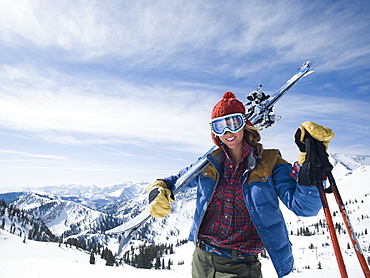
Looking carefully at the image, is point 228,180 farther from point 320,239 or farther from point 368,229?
point 368,229

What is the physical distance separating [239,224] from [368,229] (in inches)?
7934

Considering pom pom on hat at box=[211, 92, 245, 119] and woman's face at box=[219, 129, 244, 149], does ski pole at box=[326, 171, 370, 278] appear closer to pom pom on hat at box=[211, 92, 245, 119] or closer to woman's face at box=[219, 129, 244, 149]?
woman's face at box=[219, 129, 244, 149]

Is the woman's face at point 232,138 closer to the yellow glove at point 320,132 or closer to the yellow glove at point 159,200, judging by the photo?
the yellow glove at point 320,132

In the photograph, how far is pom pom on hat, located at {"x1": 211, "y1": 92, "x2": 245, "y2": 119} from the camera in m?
3.80

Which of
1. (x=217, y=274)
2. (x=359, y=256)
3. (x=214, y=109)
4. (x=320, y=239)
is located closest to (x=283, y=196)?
(x=359, y=256)

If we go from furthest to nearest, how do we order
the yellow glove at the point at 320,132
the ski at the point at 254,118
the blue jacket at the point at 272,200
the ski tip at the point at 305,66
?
the ski tip at the point at 305,66 → the ski at the point at 254,118 → the blue jacket at the point at 272,200 → the yellow glove at the point at 320,132

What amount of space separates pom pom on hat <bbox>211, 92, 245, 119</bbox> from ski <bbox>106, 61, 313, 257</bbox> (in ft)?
2.17

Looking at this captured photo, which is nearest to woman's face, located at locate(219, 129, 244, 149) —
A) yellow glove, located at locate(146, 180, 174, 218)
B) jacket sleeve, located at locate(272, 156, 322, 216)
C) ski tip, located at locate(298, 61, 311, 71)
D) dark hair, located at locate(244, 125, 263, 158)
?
dark hair, located at locate(244, 125, 263, 158)

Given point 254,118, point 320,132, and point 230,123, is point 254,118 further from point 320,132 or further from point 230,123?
point 320,132

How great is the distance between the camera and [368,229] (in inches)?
5930

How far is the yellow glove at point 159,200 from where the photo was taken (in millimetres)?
3633

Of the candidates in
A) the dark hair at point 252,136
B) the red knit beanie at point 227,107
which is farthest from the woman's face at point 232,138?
the red knit beanie at point 227,107

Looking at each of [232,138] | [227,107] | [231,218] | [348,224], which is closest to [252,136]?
[232,138]

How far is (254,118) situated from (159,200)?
9.86 feet
